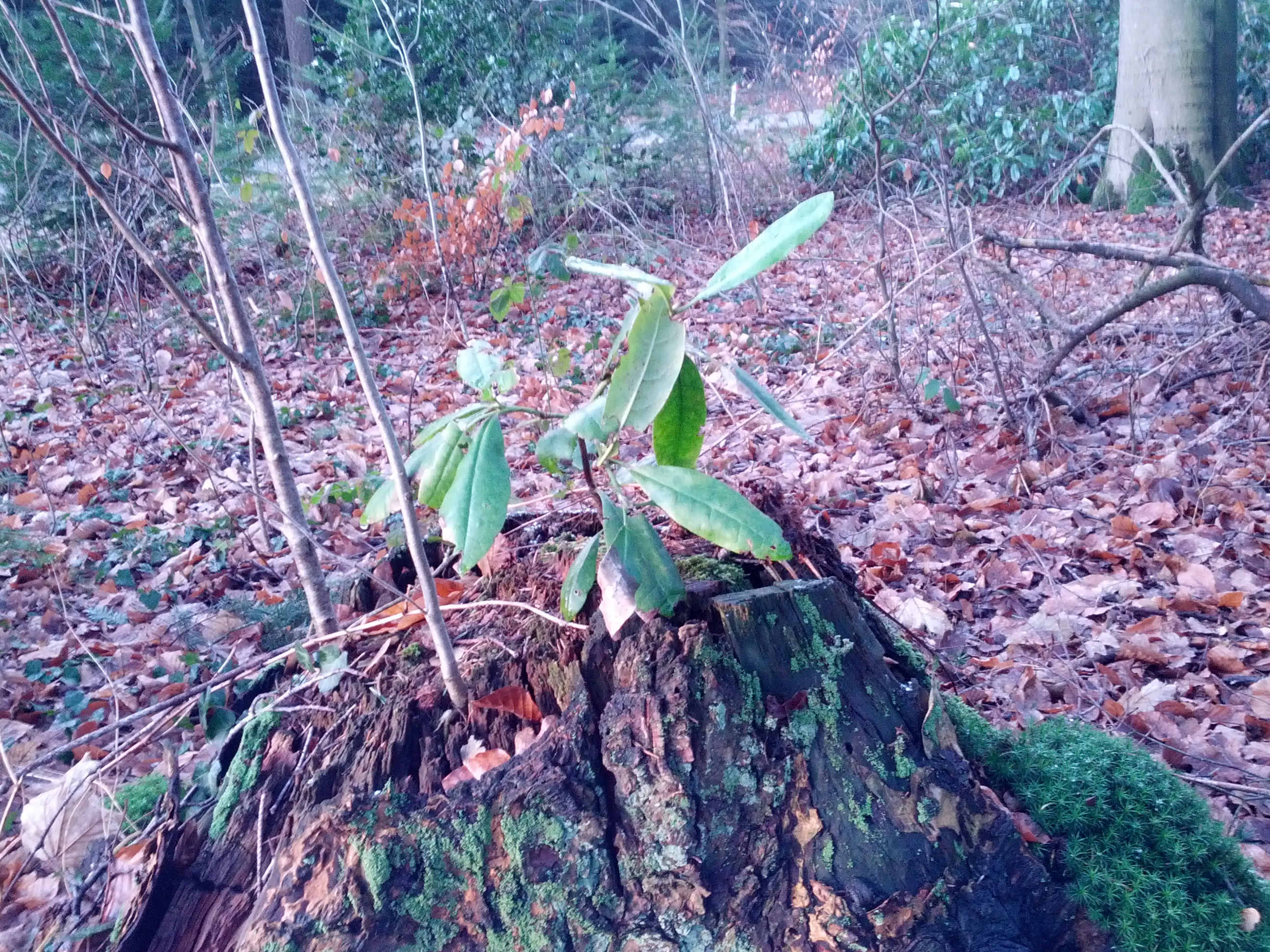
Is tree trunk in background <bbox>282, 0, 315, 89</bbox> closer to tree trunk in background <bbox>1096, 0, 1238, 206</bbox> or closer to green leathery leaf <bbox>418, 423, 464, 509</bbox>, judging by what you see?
tree trunk in background <bbox>1096, 0, 1238, 206</bbox>

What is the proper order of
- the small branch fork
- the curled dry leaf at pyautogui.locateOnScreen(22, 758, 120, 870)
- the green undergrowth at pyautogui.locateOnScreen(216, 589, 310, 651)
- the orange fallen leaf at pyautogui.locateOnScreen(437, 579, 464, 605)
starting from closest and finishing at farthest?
1. the curled dry leaf at pyautogui.locateOnScreen(22, 758, 120, 870)
2. the orange fallen leaf at pyautogui.locateOnScreen(437, 579, 464, 605)
3. the green undergrowth at pyautogui.locateOnScreen(216, 589, 310, 651)
4. the small branch fork

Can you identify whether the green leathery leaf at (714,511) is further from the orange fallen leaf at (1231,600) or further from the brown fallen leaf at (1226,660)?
the orange fallen leaf at (1231,600)

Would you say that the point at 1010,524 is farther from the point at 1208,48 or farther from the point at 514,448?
the point at 1208,48

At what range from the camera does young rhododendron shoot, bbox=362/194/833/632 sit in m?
1.35

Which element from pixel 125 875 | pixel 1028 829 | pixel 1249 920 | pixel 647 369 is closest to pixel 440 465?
pixel 647 369

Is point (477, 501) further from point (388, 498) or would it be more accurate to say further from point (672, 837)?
point (672, 837)

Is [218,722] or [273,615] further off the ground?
[218,722]

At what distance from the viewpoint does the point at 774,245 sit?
1326 mm

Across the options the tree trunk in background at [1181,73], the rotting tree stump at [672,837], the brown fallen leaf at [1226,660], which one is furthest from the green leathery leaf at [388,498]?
the tree trunk in background at [1181,73]

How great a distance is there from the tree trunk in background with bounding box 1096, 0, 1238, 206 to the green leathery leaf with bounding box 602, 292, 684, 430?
8118 mm

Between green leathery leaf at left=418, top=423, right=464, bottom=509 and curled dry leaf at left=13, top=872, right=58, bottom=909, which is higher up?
green leathery leaf at left=418, top=423, right=464, bottom=509

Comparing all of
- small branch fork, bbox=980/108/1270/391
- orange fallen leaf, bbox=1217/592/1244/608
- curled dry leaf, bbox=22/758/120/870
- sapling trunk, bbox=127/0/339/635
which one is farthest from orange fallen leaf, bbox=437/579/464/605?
small branch fork, bbox=980/108/1270/391

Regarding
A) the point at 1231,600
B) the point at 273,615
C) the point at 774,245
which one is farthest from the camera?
A: the point at 273,615

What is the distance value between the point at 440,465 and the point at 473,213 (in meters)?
6.06
